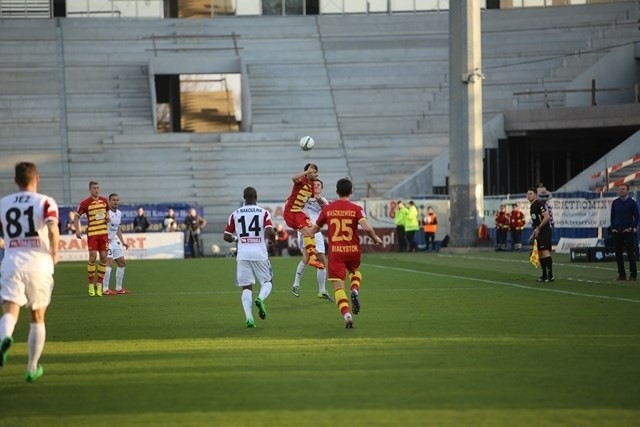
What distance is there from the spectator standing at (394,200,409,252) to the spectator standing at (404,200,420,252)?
14 centimetres

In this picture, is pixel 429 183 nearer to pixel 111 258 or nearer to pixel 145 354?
pixel 111 258

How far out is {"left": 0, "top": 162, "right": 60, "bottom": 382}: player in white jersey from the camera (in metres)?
11.8

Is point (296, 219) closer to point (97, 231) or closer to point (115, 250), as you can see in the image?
point (97, 231)

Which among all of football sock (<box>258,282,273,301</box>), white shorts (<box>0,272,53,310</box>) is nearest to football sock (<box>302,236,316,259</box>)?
football sock (<box>258,282,273,301</box>)

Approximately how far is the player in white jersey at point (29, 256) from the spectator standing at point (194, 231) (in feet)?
119

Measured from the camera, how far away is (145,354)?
14109 millimetres

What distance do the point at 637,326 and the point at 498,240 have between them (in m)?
29.6

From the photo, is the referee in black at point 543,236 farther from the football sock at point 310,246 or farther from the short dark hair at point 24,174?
the short dark hair at point 24,174

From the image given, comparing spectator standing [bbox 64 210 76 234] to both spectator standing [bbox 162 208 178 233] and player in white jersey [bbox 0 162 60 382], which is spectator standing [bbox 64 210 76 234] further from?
player in white jersey [bbox 0 162 60 382]

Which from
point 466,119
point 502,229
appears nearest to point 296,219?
point 466,119

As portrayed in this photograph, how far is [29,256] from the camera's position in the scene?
12.0 metres

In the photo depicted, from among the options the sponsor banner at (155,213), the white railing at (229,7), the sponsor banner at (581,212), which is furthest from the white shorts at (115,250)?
the white railing at (229,7)

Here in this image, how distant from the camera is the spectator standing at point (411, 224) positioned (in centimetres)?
4806

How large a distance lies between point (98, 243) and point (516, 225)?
22.9 meters
